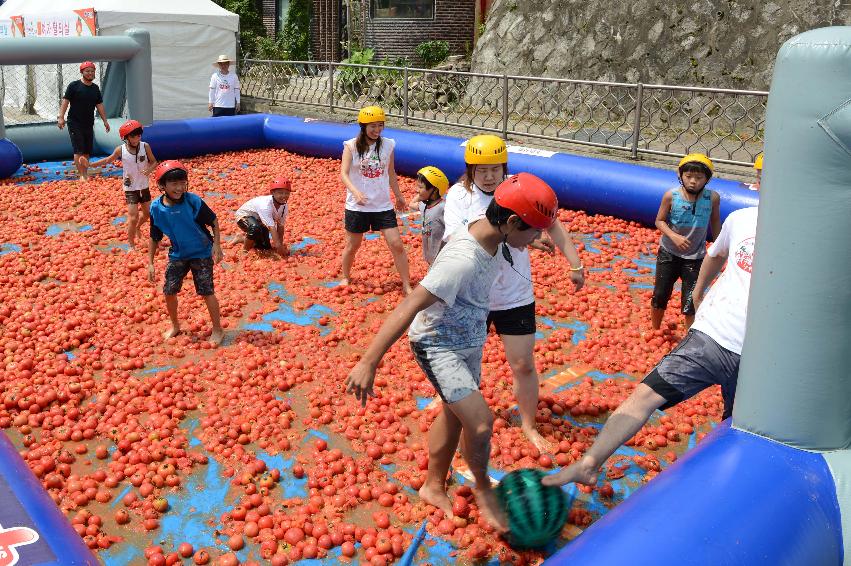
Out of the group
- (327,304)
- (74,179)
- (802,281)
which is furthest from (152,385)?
(74,179)

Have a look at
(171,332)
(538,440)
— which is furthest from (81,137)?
(538,440)

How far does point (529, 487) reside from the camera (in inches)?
155

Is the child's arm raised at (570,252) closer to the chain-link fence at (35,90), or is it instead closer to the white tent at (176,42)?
the white tent at (176,42)

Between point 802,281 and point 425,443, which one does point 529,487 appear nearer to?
point 425,443

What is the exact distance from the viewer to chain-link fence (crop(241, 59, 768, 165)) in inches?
533

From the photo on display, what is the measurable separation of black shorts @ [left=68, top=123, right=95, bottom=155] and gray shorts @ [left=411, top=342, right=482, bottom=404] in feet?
37.7

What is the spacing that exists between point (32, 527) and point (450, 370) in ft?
6.45

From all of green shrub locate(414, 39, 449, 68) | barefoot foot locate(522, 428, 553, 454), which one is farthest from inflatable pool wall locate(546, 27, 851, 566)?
green shrub locate(414, 39, 449, 68)

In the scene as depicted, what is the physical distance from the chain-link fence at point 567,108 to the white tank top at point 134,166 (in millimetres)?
6929

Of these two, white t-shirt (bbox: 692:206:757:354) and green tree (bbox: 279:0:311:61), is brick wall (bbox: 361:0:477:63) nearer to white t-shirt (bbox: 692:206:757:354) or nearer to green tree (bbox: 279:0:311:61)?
green tree (bbox: 279:0:311:61)

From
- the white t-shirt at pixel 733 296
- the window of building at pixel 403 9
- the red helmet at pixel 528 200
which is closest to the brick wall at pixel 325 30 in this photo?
the window of building at pixel 403 9

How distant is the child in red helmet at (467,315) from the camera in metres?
3.57

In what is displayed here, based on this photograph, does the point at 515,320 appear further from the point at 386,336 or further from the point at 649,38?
the point at 649,38

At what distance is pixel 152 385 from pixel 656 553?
14.3 ft
